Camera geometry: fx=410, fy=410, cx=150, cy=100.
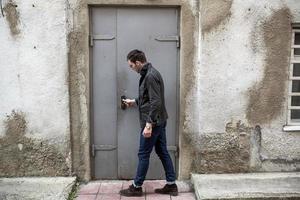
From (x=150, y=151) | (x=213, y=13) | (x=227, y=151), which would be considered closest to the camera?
(x=150, y=151)

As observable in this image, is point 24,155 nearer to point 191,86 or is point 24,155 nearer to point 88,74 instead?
point 88,74

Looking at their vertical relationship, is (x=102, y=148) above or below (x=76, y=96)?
below

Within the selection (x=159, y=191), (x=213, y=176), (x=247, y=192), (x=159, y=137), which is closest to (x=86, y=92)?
(x=159, y=137)

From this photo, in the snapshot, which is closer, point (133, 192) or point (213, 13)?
point (133, 192)

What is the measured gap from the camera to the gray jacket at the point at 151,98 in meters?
4.78

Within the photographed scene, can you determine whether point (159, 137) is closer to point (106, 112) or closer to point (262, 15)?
point (106, 112)

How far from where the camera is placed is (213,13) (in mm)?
5285

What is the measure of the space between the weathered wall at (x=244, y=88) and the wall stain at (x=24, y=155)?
184cm

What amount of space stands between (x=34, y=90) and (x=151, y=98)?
1626mm

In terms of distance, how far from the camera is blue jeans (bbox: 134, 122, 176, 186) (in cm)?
496

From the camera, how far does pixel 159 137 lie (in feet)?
16.7

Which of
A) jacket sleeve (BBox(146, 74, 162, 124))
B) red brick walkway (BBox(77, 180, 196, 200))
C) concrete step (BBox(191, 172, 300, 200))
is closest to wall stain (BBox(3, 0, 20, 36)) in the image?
jacket sleeve (BBox(146, 74, 162, 124))

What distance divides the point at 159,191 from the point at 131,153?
0.71 metres

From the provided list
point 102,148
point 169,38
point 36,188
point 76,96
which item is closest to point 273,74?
point 169,38
